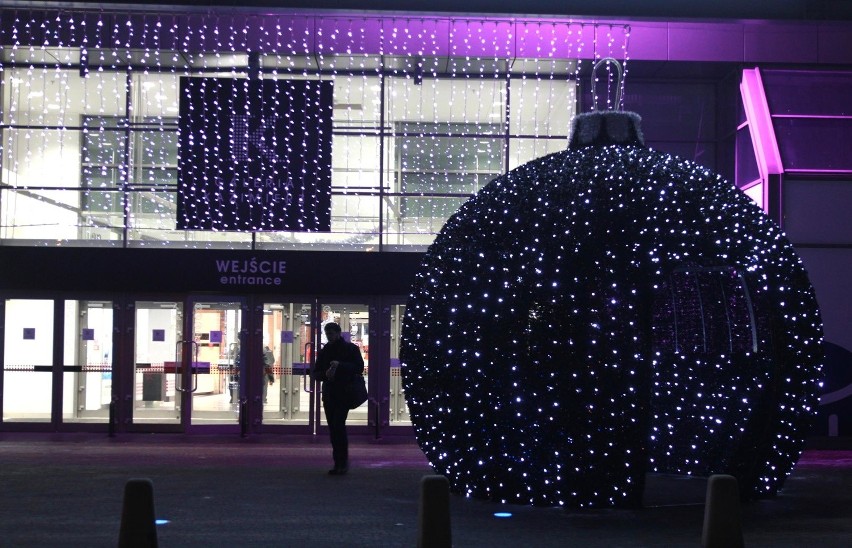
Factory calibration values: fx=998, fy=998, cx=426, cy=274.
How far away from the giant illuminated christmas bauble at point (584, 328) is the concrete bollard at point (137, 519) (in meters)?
3.08

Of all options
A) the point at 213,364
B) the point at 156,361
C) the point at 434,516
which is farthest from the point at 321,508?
the point at 156,361

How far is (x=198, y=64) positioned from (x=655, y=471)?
1085 cm

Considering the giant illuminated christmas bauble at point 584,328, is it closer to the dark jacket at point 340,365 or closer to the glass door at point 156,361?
the dark jacket at point 340,365

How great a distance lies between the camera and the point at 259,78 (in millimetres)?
17234

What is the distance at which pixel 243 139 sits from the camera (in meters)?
17.2

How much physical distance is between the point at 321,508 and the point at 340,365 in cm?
257

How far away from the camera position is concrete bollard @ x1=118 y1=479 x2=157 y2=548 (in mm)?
6605

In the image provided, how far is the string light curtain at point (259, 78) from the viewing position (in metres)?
17.0

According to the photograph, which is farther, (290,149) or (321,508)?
(290,149)

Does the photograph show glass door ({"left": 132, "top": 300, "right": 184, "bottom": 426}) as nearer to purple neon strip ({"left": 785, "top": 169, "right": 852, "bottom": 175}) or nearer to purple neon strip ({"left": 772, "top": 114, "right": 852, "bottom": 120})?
purple neon strip ({"left": 785, "top": 169, "right": 852, "bottom": 175})

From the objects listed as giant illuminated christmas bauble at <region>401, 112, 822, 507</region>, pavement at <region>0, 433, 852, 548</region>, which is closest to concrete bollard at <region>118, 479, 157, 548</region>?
pavement at <region>0, 433, 852, 548</region>

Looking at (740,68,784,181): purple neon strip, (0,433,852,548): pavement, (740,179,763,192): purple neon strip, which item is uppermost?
(740,68,784,181): purple neon strip

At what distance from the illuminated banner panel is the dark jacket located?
590cm

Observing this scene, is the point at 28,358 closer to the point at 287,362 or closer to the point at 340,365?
the point at 287,362
